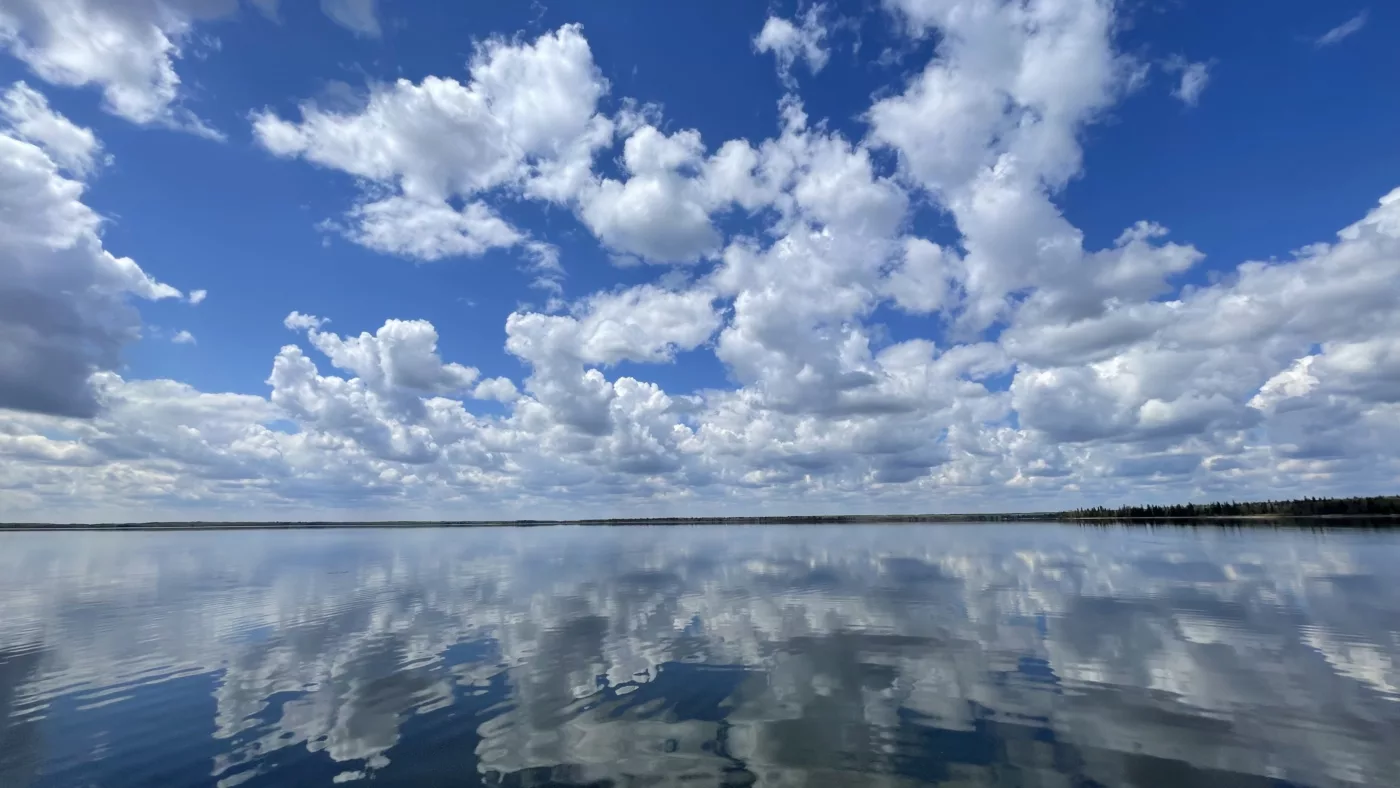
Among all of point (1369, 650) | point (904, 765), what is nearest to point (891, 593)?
point (1369, 650)

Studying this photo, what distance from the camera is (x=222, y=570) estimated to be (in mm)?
79250

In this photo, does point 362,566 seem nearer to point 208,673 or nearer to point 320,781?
point 208,673

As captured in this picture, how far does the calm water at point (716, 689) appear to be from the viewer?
16.2 m

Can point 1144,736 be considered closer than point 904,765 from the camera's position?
No

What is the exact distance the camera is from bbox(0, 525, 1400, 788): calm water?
16.2m

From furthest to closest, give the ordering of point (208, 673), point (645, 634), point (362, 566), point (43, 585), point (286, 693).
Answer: point (362, 566)
point (43, 585)
point (645, 634)
point (208, 673)
point (286, 693)

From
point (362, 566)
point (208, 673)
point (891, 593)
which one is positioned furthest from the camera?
point (362, 566)

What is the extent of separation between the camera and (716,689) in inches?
891

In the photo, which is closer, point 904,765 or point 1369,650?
point 904,765

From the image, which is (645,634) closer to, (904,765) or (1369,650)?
(904,765)

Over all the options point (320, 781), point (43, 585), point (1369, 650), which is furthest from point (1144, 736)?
point (43, 585)

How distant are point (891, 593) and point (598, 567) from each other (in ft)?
127

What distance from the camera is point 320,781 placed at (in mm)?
15531

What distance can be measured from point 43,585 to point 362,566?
95.6ft
